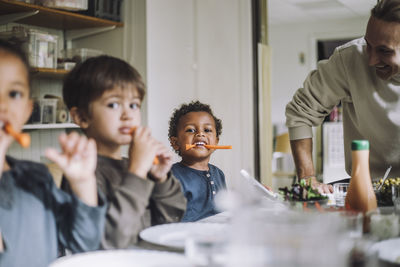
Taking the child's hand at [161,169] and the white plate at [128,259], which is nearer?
the white plate at [128,259]

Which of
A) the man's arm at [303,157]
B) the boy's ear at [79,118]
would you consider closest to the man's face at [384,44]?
the man's arm at [303,157]

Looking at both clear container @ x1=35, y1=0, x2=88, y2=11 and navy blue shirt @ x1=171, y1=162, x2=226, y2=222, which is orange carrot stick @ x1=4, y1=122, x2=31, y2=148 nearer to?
navy blue shirt @ x1=171, y1=162, x2=226, y2=222

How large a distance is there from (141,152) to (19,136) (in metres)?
0.25

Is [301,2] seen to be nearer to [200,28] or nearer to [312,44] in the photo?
[312,44]

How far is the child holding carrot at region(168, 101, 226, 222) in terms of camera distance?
1.58 metres

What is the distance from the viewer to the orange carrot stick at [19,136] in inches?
28.6

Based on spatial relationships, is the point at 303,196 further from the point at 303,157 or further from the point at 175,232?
the point at 303,157

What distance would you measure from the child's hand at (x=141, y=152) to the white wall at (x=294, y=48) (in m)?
6.54

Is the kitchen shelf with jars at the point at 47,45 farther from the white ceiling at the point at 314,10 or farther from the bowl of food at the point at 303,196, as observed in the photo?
the white ceiling at the point at 314,10

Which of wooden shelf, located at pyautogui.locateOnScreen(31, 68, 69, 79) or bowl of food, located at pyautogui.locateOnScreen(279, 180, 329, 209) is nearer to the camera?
bowl of food, located at pyautogui.locateOnScreen(279, 180, 329, 209)

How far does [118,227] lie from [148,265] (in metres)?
0.15

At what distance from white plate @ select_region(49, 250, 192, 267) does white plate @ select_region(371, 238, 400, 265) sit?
0.30 meters

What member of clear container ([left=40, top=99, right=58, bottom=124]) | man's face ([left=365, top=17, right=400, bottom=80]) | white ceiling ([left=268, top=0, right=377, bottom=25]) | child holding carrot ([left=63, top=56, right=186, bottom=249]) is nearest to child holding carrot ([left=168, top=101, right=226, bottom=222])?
child holding carrot ([left=63, top=56, right=186, bottom=249])

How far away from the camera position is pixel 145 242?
37.7 inches
